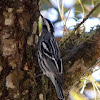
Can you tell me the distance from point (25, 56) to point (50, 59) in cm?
67

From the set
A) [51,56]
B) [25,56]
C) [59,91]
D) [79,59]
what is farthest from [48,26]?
[59,91]

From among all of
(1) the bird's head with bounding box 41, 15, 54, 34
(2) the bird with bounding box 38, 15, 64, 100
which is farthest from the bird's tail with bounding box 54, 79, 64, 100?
(1) the bird's head with bounding box 41, 15, 54, 34

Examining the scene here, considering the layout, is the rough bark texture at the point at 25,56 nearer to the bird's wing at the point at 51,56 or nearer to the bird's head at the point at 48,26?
the bird's wing at the point at 51,56

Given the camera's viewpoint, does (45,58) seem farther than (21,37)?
Yes

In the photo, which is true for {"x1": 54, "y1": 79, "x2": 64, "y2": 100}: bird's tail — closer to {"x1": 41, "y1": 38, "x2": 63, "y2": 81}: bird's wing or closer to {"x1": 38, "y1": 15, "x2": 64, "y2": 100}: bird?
{"x1": 38, "y1": 15, "x2": 64, "y2": 100}: bird

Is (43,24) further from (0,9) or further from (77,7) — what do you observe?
(0,9)

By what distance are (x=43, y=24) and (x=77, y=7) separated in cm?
95

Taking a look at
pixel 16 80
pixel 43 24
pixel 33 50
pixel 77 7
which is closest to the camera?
pixel 16 80

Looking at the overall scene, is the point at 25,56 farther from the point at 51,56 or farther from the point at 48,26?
the point at 48,26

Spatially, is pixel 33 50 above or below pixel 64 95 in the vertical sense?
above

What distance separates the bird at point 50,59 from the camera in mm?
2936

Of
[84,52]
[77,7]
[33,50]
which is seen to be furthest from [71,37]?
[77,7]

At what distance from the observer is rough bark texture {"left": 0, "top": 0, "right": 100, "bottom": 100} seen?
2.64 metres

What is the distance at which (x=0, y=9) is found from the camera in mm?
2777
